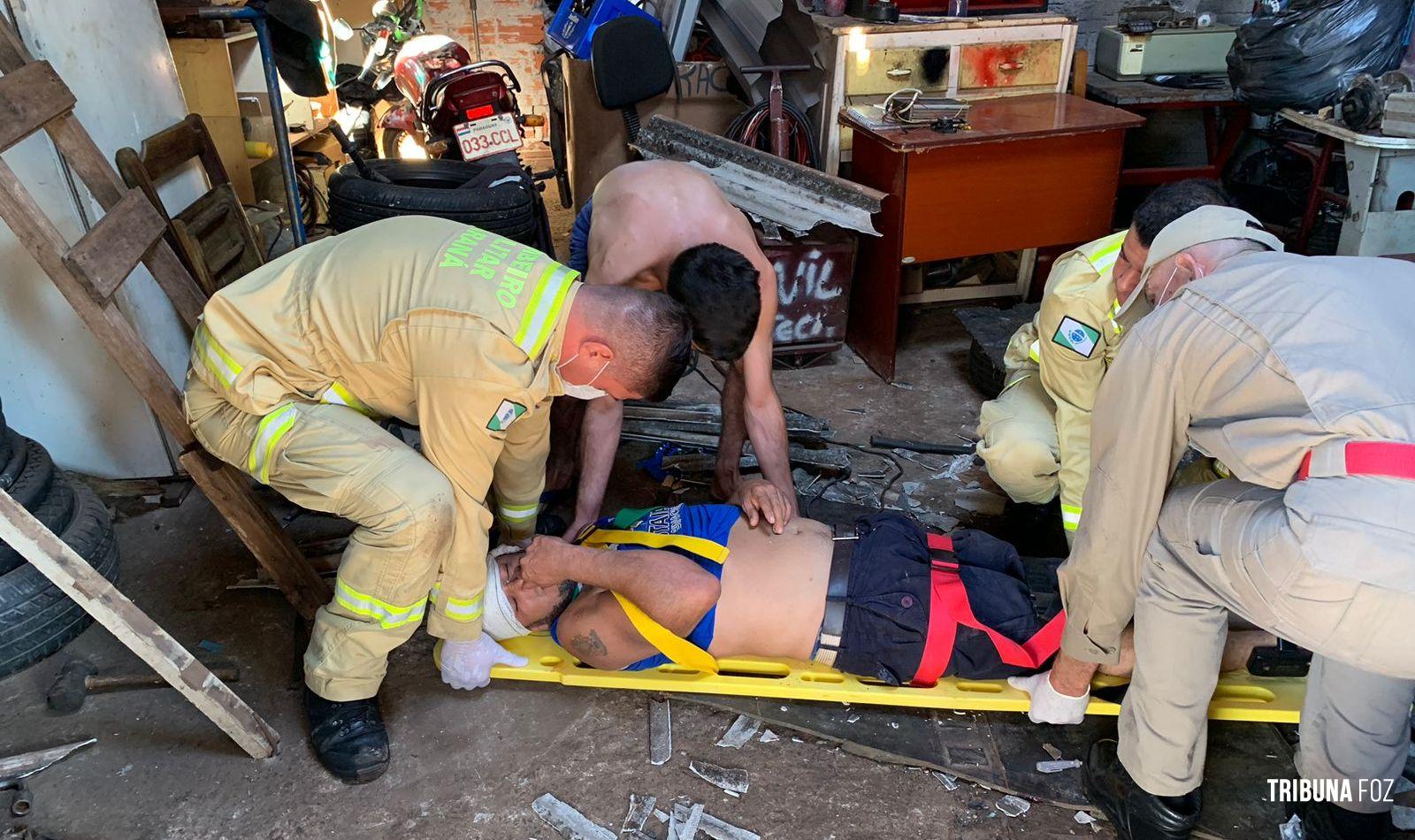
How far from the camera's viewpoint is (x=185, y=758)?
218cm

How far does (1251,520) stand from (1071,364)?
1101 mm

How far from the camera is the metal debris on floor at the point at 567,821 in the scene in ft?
6.56

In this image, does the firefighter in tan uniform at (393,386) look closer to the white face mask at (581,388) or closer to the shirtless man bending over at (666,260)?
the white face mask at (581,388)

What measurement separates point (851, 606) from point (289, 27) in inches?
140

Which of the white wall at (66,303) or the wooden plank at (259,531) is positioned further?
the white wall at (66,303)

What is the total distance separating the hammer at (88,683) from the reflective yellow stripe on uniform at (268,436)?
60 cm

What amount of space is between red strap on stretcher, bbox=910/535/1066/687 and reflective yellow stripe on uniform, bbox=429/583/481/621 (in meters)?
1.02

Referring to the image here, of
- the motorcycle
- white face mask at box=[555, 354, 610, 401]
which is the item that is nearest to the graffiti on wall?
the motorcycle

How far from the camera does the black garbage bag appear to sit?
12.9 ft

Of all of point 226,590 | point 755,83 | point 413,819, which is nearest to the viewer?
point 413,819

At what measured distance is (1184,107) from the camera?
4492 mm

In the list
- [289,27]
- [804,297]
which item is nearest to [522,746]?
[804,297]

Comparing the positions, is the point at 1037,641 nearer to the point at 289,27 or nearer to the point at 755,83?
the point at 755,83

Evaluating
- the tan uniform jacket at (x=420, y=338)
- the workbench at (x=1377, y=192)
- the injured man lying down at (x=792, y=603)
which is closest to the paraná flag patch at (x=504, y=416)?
the tan uniform jacket at (x=420, y=338)
